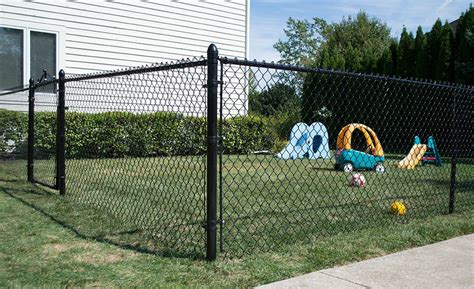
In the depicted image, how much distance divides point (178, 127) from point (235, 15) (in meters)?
6.47

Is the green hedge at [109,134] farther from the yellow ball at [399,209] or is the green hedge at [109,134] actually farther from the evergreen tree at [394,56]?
the evergreen tree at [394,56]

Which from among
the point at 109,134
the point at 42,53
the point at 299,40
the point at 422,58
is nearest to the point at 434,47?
the point at 422,58

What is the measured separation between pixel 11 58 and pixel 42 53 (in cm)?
67

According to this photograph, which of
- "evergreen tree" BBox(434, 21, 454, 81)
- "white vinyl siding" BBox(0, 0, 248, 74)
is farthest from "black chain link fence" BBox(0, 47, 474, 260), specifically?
"evergreen tree" BBox(434, 21, 454, 81)

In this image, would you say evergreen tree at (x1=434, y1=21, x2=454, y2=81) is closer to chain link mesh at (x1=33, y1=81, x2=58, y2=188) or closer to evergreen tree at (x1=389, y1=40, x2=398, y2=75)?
evergreen tree at (x1=389, y1=40, x2=398, y2=75)

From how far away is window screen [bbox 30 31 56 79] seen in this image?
10398mm

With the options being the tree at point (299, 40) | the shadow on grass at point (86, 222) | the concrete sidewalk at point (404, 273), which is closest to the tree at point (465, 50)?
the concrete sidewalk at point (404, 273)

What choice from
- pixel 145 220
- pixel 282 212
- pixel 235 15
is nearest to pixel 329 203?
pixel 282 212

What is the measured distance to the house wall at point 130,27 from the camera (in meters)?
10.6

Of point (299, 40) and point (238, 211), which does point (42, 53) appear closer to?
point (238, 211)

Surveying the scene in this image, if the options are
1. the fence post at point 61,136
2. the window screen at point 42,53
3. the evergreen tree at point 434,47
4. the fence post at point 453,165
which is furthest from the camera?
the evergreen tree at point 434,47

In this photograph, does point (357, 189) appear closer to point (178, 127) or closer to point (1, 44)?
point (178, 127)

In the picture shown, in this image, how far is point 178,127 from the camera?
8.31 metres

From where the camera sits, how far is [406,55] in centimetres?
1536
